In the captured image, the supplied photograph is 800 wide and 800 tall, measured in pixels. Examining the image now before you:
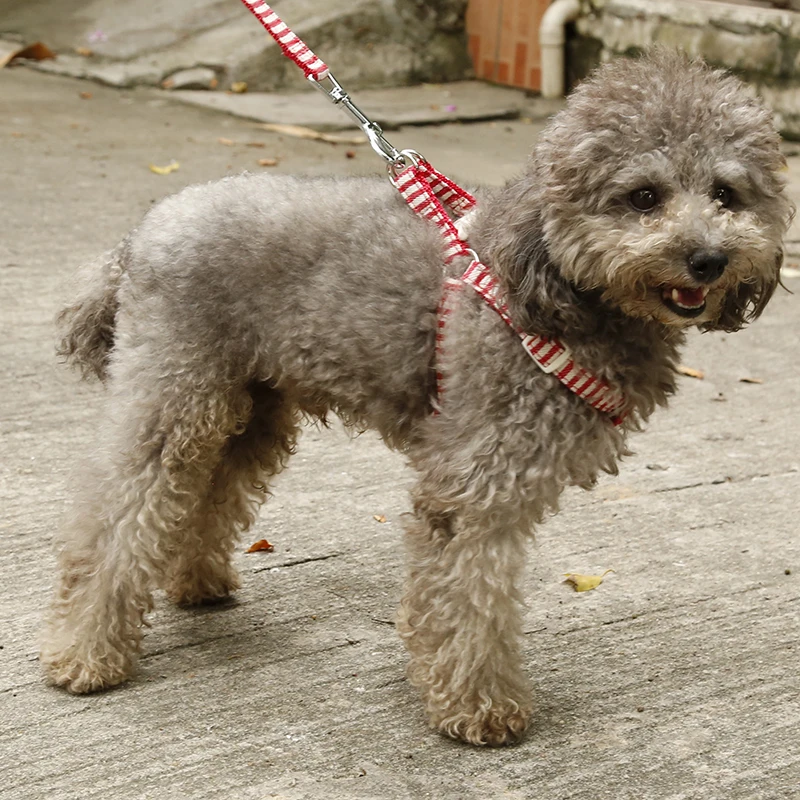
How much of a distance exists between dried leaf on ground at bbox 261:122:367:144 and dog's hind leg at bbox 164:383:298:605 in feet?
19.0

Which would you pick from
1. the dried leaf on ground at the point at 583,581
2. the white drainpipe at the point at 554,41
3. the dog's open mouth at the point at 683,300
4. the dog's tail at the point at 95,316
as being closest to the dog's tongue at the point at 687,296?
the dog's open mouth at the point at 683,300

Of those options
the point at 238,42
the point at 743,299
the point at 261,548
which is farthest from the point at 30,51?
the point at 743,299

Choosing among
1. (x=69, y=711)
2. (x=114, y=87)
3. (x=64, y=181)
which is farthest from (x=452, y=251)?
(x=114, y=87)

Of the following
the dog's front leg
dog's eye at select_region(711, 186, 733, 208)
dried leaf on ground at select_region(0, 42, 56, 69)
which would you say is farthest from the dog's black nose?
dried leaf on ground at select_region(0, 42, 56, 69)

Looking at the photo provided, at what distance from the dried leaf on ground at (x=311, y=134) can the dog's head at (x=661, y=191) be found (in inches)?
258

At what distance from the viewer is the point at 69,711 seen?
11.5ft

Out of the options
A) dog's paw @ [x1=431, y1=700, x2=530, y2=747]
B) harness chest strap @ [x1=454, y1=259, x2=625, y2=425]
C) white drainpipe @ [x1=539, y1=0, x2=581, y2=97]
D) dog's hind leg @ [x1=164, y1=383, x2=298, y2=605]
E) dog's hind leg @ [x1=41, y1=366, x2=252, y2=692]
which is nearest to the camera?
harness chest strap @ [x1=454, y1=259, x2=625, y2=425]

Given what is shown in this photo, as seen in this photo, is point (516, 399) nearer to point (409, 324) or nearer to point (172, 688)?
point (409, 324)

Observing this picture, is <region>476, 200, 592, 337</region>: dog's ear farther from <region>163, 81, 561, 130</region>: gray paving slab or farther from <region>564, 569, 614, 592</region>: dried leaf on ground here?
<region>163, 81, 561, 130</region>: gray paving slab

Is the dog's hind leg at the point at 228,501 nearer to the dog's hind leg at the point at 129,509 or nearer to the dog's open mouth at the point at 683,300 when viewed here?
the dog's hind leg at the point at 129,509

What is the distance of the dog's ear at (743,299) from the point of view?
3222 millimetres

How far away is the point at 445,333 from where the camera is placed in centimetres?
334

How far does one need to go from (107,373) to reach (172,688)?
87cm

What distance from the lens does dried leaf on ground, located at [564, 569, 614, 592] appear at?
4.21m
